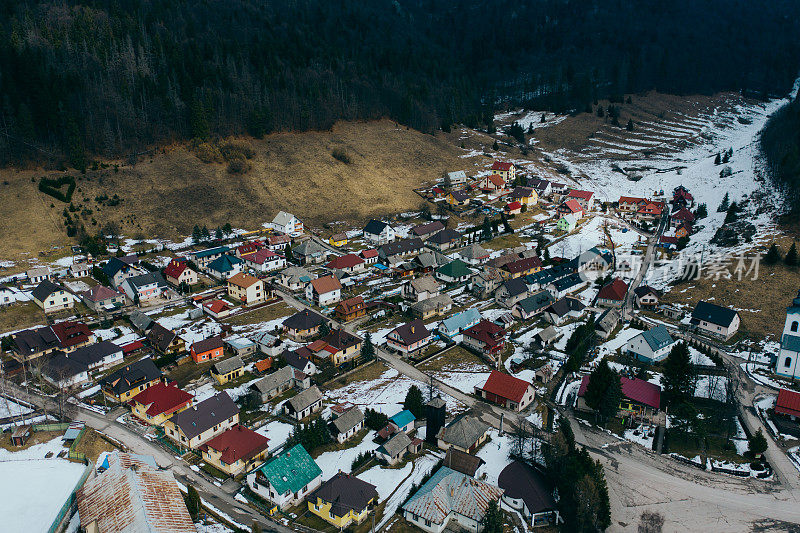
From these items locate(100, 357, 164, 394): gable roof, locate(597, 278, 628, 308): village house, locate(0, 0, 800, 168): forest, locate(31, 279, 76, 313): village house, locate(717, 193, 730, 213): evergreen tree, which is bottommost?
locate(597, 278, 628, 308): village house

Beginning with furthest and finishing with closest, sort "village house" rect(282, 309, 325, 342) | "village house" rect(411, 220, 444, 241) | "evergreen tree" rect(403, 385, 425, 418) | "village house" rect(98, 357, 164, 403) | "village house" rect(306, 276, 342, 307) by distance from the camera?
"village house" rect(411, 220, 444, 241) < "village house" rect(306, 276, 342, 307) < "village house" rect(282, 309, 325, 342) < "village house" rect(98, 357, 164, 403) < "evergreen tree" rect(403, 385, 425, 418)

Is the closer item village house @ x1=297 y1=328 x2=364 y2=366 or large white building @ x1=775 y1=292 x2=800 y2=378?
large white building @ x1=775 y1=292 x2=800 y2=378

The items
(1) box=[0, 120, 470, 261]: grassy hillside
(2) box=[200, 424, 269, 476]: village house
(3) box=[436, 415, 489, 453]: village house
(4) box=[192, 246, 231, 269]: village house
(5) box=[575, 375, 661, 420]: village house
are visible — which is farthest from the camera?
(1) box=[0, 120, 470, 261]: grassy hillside

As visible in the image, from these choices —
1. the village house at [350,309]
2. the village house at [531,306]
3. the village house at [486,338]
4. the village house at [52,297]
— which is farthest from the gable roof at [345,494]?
the village house at [52,297]

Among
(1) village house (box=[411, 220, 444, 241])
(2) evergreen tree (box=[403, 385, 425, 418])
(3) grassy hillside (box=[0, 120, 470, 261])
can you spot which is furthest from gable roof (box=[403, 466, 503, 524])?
(3) grassy hillside (box=[0, 120, 470, 261])

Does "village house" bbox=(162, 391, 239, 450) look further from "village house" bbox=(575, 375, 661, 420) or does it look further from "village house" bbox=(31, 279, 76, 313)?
"village house" bbox=(31, 279, 76, 313)

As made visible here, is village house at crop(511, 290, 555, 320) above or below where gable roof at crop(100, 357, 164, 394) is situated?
below

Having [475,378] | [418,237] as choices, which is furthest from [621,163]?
[475,378]
